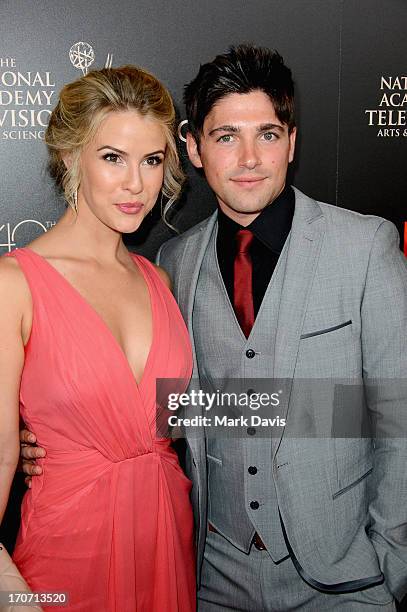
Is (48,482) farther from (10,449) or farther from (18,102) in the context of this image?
(18,102)

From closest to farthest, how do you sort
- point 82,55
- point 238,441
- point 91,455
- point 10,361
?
point 10,361, point 91,455, point 238,441, point 82,55

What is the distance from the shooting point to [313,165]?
2.44m

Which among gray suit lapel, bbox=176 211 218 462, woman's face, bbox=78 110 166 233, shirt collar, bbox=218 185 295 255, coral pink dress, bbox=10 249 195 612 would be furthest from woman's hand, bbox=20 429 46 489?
shirt collar, bbox=218 185 295 255

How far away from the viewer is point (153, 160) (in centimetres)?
183

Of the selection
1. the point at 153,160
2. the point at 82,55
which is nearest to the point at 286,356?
the point at 153,160

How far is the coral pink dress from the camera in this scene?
5.51ft

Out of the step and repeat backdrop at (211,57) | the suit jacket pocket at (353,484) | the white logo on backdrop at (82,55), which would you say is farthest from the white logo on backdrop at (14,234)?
the suit jacket pocket at (353,484)

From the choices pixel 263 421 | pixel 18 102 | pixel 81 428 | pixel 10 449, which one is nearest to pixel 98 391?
pixel 81 428

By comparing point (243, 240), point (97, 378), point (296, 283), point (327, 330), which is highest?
point (243, 240)

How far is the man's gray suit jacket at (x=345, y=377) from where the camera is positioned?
173cm

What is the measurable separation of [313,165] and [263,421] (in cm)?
108

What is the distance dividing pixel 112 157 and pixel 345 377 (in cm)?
85

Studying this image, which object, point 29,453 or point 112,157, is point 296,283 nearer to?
point 112,157

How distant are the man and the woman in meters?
0.13
